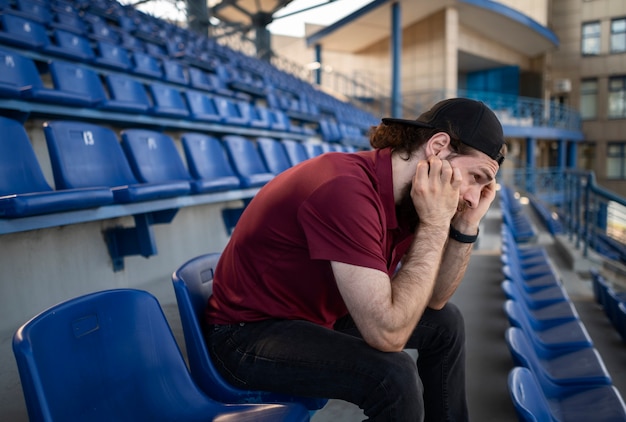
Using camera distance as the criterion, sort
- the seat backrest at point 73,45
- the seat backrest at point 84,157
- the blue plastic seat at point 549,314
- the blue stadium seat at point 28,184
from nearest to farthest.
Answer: the blue stadium seat at point 28,184 → the seat backrest at point 84,157 → the blue plastic seat at point 549,314 → the seat backrest at point 73,45

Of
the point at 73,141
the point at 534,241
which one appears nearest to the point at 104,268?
the point at 73,141

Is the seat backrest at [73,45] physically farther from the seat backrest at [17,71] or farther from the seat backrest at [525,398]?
the seat backrest at [525,398]

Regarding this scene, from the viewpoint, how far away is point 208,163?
2.39 meters

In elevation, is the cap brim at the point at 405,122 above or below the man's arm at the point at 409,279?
above

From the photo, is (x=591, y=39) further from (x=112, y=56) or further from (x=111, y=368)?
(x=111, y=368)

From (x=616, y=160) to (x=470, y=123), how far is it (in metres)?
16.6

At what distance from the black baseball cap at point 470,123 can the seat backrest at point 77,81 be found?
68.6 inches

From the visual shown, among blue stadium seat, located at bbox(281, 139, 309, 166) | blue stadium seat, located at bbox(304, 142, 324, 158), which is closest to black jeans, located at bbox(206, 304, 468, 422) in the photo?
blue stadium seat, located at bbox(281, 139, 309, 166)

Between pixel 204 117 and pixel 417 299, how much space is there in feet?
7.94

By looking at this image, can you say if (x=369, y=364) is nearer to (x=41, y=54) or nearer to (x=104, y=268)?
(x=104, y=268)

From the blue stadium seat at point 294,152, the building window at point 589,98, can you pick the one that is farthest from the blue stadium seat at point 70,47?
the building window at point 589,98

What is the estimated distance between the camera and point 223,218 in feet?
8.51

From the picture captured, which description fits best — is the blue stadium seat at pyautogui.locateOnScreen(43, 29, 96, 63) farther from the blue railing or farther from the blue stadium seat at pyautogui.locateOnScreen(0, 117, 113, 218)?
the blue railing

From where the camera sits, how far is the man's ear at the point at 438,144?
3.01ft
